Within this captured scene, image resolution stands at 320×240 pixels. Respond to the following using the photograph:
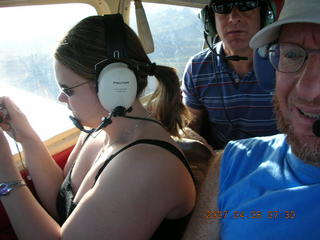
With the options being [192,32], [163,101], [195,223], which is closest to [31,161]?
[163,101]

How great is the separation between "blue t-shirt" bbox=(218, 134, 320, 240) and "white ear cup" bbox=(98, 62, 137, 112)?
44 cm

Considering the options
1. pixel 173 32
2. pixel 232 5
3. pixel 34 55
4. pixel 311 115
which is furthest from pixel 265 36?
pixel 173 32

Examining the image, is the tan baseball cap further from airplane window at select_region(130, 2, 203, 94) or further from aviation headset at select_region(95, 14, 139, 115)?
airplane window at select_region(130, 2, 203, 94)

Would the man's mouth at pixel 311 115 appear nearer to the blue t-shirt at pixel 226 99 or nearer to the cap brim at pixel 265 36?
the cap brim at pixel 265 36

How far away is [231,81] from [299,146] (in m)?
0.98

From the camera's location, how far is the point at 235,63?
1.88 m

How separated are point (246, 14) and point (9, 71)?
1377mm

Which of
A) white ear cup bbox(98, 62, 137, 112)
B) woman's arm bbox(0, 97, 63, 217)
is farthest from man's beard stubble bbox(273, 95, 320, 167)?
woman's arm bbox(0, 97, 63, 217)

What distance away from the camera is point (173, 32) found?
3123 mm

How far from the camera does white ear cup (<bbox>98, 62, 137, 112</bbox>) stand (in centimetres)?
106

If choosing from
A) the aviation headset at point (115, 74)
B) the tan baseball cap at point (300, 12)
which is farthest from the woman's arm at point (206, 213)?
the tan baseball cap at point (300, 12)
